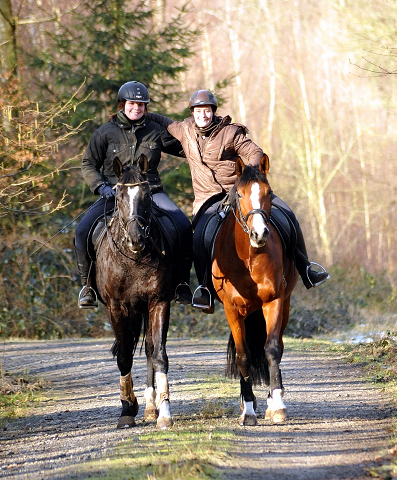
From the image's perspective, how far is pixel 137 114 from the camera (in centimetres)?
805

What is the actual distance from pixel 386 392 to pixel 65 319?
36.3ft

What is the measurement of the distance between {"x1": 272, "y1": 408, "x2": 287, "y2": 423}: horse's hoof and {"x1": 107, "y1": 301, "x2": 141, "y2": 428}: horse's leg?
1509 millimetres

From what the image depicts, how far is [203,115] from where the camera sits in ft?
25.8

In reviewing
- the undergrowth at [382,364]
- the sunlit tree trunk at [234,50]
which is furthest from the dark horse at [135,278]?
the sunlit tree trunk at [234,50]

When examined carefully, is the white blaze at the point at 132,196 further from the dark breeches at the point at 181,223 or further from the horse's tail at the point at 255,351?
the horse's tail at the point at 255,351

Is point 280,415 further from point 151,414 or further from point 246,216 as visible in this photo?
point 246,216

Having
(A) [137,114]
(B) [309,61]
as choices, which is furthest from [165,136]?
(B) [309,61]

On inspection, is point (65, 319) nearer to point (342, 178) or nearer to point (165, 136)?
point (165, 136)

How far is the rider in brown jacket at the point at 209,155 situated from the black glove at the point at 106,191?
3.30 ft

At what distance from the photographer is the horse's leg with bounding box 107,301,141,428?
24.5 ft

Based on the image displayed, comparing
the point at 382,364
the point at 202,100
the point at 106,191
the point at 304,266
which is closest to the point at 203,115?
the point at 202,100

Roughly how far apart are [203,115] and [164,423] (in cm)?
324

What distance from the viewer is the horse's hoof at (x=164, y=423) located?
6955mm

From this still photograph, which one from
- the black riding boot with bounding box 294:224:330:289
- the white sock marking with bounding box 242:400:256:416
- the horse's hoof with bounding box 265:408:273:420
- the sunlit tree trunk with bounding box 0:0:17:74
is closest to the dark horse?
the white sock marking with bounding box 242:400:256:416
